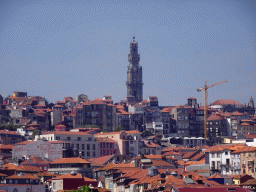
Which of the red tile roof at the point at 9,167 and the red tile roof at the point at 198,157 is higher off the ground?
the red tile roof at the point at 198,157

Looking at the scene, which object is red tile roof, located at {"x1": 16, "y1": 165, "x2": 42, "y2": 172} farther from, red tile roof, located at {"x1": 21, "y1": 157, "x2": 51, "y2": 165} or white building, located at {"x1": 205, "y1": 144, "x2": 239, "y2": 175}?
white building, located at {"x1": 205, "y1": 144, "x2": 239, "y2": 175}

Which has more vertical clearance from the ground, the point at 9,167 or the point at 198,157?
the point at 198,157

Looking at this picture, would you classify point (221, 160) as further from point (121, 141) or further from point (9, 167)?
point (9, 167)

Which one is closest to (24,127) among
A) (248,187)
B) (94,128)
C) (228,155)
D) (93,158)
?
(94,128)

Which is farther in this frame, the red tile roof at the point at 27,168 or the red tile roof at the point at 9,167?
the red tile roof at the point at 27,168

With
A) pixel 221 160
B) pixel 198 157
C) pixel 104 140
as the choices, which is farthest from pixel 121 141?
pixel 221 160

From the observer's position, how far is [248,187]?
10806cm

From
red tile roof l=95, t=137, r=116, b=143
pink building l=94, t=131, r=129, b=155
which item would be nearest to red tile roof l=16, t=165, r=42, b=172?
red tile roof l=95, t=137, r=116, b=143

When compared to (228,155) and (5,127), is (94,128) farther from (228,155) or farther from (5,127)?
(228,155)

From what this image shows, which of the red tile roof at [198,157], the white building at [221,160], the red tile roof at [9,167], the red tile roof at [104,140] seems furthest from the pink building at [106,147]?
the red tile roof at [9,167]

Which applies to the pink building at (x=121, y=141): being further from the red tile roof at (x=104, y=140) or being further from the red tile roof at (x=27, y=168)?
the red tile roof at (x=27, y=168)

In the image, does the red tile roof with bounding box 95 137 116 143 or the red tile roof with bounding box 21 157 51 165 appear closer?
the red tile roof with bounding box 21 157 51 165

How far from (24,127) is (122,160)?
3633 centimetres

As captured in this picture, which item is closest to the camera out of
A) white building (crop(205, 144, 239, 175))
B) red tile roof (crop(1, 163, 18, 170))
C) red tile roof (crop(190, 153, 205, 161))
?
red tile roof (crop(1, 163, 18, 170))
